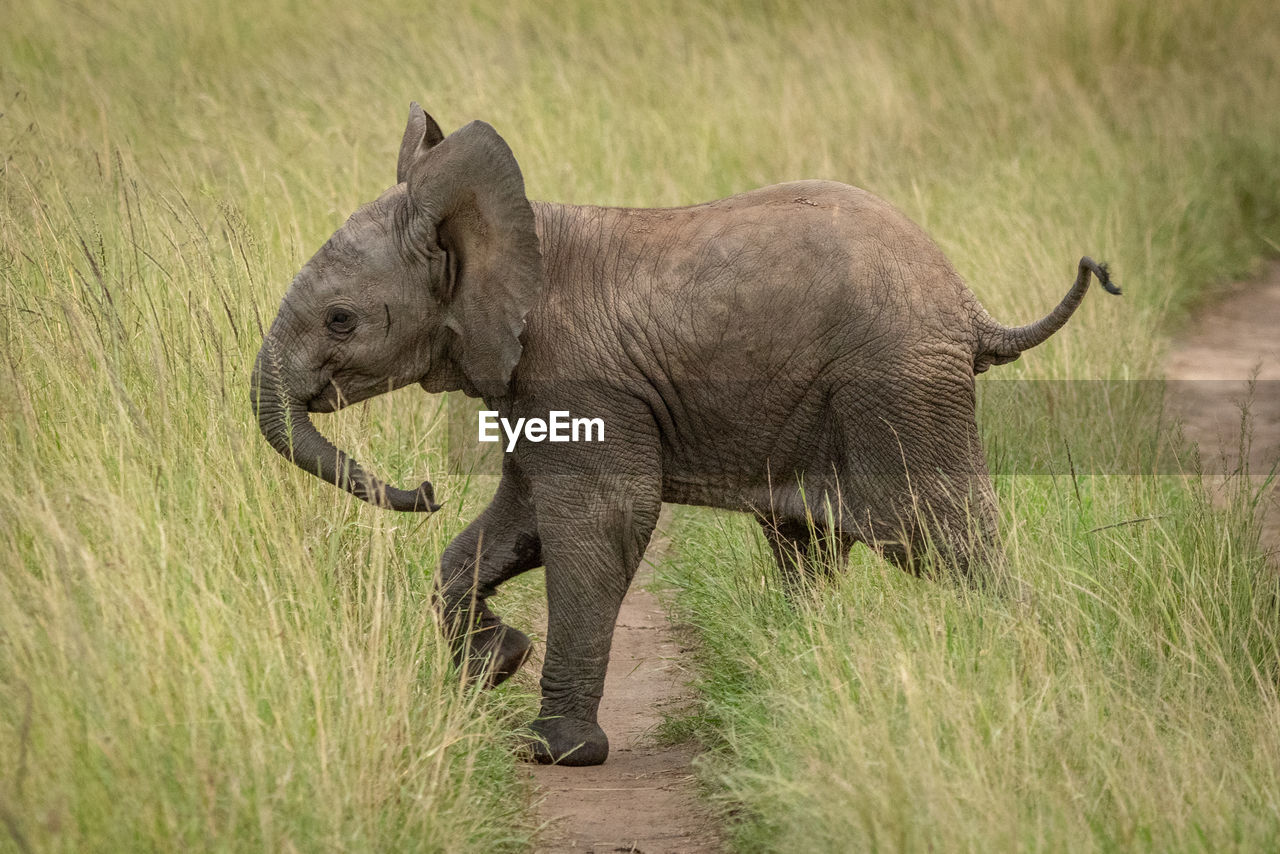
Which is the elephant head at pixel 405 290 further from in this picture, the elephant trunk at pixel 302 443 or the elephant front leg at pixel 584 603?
the elephant front leg at pixel 584 603

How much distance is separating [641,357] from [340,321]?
91cm

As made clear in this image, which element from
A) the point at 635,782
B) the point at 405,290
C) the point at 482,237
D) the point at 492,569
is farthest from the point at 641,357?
the point at 635,782

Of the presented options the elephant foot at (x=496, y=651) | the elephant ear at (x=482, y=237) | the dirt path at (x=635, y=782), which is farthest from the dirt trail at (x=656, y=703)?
the elephant ear at (x=482, y=237)

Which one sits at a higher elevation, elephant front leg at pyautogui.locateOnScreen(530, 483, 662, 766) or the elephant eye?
the elephant eye

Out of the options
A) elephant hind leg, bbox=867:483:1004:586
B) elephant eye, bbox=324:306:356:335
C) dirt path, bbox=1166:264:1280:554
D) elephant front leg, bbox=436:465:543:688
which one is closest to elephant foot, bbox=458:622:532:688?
elephant front leg, bbox=436:465:543:688

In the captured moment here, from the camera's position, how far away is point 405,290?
469 centimetres

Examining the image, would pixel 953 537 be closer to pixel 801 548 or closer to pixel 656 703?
pixel 801 548

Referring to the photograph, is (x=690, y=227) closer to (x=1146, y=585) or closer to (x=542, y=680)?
(x=542, y=680)

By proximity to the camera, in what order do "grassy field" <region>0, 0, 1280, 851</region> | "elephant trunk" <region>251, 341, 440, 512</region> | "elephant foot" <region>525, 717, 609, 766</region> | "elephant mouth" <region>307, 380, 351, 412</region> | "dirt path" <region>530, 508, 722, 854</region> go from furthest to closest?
"elephant foot" <region>525, 717, 609, 766</region>
"elephant mouth" <region>307, 380, 351, 412</region>
"elephant trunk" <region>251, 341, 440, 512</region>
"dirt path" <region>530, 508, 722, 854</region>
"grassy field" <region>0, 0, 1280, 851</region>

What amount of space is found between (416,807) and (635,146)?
21.6ft

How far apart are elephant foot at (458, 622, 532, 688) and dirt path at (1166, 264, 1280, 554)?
284 cm

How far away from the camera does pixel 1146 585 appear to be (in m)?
4.95

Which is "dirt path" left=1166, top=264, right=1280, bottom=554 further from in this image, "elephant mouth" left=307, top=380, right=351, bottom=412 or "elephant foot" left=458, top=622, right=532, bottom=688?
"elephant mouth" left=307, top=380, right=351, bottom=412

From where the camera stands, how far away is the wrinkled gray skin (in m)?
4.66
